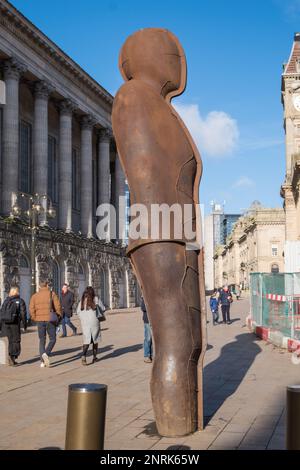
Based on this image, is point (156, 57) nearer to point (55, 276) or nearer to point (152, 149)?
point (152, 149)

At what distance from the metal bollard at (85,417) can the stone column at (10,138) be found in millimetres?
30224

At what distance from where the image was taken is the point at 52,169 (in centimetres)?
4384

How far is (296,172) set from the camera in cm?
5438

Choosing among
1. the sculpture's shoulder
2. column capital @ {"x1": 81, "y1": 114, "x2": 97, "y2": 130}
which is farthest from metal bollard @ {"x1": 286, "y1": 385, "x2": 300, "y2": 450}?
column capital @ {"x1": 81, "y1": 114, "x2": 97, "y2": 130}

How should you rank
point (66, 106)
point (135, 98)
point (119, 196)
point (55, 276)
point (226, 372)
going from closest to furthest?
point (135, 98) < point (226, 372) < point (55, 276) < point (66, 106) < point (119, 196)

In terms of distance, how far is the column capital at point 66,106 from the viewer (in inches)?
1692

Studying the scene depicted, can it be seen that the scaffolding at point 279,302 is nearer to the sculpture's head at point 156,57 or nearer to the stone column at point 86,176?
the sculpture's head at point 156,57

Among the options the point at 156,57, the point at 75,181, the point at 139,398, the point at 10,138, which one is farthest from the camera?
the point at 75,181

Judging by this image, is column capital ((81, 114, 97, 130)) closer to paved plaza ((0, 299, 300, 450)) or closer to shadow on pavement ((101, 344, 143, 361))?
shadow on pavement ((101, 344, 143, 361))

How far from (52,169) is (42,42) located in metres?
9.67

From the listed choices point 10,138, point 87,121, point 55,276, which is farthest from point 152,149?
point 87,121

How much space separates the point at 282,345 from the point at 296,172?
40718 millimetres

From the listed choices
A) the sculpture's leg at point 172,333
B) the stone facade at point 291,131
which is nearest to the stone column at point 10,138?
the sculpture's leg at point 172,333
